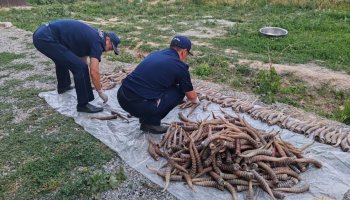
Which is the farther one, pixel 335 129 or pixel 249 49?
pixel 249 49

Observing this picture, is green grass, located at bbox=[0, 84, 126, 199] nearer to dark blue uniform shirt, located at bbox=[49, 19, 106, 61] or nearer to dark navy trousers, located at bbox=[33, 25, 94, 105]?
dark navy trousers, located at bbox=[33, 25, 94, 105]

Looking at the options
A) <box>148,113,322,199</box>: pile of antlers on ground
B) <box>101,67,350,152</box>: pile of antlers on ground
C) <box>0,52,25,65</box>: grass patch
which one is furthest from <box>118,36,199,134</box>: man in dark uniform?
<box>0,52,25,65</box>: grass patch

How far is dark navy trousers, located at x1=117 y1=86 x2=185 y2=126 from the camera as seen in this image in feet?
17.0

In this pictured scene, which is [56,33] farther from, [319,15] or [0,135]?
[319,15]

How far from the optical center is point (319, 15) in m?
13.2

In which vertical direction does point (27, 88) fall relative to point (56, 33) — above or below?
below

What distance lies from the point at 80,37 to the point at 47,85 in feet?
6.84

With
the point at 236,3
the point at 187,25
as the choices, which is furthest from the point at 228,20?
the point at 236,3

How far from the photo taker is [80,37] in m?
5.93

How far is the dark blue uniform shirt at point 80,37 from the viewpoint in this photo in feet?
18.9

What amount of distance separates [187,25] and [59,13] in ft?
18.0

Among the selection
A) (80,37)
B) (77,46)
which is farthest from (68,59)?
(80,37)

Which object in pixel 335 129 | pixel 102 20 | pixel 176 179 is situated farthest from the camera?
pixel 102 20

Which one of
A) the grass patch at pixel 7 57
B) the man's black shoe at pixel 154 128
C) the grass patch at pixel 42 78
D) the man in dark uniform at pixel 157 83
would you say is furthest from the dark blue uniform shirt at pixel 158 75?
the grass patch at pixel 7 57
